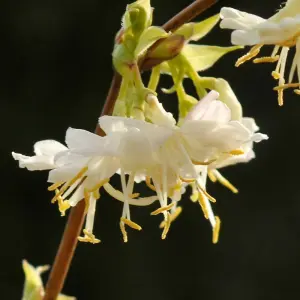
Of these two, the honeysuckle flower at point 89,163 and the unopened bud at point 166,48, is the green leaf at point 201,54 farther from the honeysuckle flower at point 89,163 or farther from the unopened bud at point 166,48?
the honeysuckle flower at point 89,163

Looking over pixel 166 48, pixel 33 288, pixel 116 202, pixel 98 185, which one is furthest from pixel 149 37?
pixel 116 202

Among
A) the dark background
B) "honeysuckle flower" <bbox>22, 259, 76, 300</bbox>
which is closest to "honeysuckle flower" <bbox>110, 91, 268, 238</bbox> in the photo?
"honeysuckle flower" <bbox>22, 259, 76, 300</bbox>

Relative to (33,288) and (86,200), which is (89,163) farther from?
(33,288)

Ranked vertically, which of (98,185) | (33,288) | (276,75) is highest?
(276,75)

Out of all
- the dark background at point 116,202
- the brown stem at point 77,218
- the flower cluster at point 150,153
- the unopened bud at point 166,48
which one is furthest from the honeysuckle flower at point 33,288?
the dark background at point 116,202

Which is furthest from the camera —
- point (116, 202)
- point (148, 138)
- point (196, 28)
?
point (116, 202)

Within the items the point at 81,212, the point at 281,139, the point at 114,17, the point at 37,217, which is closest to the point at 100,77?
the point at 114,17

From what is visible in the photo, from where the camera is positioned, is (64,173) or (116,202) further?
(116,202)
